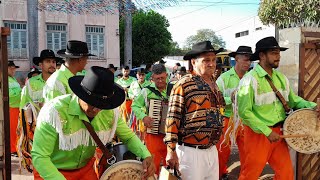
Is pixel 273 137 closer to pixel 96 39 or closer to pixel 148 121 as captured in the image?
pixel 148 121

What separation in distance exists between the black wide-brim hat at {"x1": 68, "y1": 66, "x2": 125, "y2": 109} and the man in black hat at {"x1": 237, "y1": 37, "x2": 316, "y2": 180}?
2.10 m

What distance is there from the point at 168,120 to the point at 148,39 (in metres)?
26.9

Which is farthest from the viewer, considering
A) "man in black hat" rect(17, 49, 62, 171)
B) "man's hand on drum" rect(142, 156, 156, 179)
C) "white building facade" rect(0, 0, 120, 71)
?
"white building facade" rect(0, 0, 120, 71)

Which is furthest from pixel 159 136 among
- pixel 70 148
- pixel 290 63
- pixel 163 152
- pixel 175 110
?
pixel 70 148

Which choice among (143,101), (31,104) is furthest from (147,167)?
(31,104)

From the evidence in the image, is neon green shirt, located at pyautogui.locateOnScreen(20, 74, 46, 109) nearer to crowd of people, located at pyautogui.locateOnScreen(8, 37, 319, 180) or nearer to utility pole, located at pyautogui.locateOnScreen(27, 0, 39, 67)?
crowd of people, located at pyautogui.locateOnScreen(8, 37, 319, 180)

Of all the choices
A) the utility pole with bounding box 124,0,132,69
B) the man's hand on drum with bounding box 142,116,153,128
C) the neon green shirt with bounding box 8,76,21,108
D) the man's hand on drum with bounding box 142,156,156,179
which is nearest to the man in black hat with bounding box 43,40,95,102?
the man's hand on drum with bounding box 142,116,153,128

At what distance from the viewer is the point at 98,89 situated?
2.44 meters

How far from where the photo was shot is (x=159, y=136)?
16.6ft

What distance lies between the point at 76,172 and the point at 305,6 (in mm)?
14800

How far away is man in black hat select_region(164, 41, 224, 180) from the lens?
3.50m

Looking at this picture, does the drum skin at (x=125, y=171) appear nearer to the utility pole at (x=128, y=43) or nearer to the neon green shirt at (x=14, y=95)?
the neon green shirt at (x=14, y=95)

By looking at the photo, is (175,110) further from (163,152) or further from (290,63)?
(290,63)

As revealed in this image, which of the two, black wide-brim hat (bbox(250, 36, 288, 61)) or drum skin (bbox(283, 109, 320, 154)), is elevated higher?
black wide-brim hat (bbox(250, 36, 288, 61))
